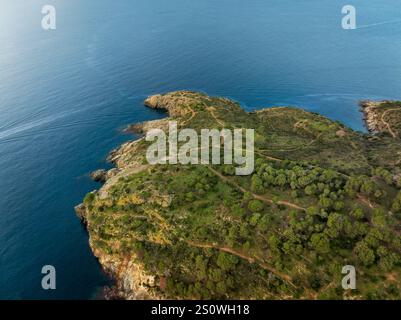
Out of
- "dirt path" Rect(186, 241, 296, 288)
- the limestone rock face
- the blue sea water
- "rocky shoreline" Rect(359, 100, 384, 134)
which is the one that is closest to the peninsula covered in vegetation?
"dirt path" Rect(186, 241, 296, 288)

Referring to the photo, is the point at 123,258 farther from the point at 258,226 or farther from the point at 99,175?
the point at 99,175

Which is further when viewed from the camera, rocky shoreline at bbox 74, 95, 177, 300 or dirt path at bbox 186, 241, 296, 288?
rocky shoreline at bbox 74, 95, 177, 300

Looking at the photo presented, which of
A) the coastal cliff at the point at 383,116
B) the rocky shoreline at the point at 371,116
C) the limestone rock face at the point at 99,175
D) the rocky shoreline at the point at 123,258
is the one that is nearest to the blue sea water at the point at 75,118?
the rocky shoreline at the point at 123,258

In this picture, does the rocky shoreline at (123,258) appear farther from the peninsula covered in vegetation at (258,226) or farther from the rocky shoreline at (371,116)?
the rocky shoreline at (371,116)

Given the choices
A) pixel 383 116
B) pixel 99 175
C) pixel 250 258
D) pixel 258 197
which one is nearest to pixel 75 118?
pixel 99 175

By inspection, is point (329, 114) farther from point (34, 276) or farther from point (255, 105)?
point (34, 276)

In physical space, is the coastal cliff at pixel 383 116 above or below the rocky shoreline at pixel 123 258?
above

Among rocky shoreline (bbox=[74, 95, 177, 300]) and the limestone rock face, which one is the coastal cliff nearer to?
rocky shoreline (bbox=[74, 95, 177, 300])

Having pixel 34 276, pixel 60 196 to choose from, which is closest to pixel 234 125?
pixel 60 196

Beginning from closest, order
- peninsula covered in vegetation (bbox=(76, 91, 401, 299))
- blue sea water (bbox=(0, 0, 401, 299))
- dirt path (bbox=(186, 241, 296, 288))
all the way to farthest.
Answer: peninsula covered in vegetation (bbox=(76, 91, 401, 299)) → dirt path (bbox=(186, 241, 296, 288)) → blue sea water (bbox=(0, 0, 401, 299))
